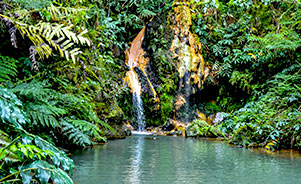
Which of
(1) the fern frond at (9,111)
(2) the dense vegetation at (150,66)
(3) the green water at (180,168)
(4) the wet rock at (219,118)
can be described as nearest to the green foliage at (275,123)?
(2) the dense vegetation at (150,66)

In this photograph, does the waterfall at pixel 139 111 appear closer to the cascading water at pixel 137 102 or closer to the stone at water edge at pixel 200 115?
the cascading water at pixel 137 102

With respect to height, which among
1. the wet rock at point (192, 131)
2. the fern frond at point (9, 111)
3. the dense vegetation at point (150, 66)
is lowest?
the wet rock at point (192, 131)

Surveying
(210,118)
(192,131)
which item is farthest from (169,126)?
(210,118)

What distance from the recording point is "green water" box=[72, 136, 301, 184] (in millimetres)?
3047

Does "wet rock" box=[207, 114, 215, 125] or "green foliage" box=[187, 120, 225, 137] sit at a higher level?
"wet rock" box=[207, 114, 215, 125]

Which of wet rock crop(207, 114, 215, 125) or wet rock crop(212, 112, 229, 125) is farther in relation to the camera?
wet rock crop(207, 114, 215, 125)

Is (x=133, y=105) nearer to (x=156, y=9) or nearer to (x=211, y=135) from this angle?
(x=211, y=135)

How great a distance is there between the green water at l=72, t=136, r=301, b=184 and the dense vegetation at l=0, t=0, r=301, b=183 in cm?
52

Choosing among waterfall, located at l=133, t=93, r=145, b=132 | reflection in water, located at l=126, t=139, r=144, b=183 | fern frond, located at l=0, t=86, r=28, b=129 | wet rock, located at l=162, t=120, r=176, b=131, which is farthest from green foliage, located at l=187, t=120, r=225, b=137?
fern frond, located at l=0, t=86, r=28, b=129

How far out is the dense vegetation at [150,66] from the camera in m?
3.40

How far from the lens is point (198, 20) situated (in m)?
11.9

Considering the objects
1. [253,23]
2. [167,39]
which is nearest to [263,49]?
[253,23]

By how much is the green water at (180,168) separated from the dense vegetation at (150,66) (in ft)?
1.72

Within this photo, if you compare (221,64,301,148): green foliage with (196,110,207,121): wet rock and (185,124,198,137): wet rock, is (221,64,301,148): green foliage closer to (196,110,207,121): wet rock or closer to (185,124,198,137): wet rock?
(185,124,198,137): wet rock
